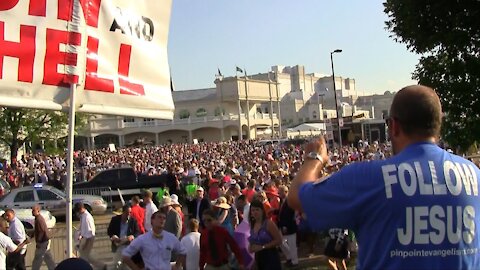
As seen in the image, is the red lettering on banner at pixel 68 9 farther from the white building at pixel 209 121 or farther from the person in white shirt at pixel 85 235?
the white building at pixel 209 121

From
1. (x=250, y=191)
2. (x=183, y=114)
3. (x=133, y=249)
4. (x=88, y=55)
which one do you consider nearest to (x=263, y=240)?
(x=133, y=249)

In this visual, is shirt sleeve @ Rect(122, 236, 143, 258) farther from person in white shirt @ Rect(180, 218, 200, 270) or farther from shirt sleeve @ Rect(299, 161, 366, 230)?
shirt sleeve @ Rect(299, 161, 366, 230)

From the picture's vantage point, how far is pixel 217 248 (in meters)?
7.96

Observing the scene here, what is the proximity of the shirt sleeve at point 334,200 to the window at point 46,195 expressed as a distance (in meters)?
19.2

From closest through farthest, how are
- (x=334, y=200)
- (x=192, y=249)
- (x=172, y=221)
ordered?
1. (x=334, y=200)
2. (x=192, y=249)
3. (x=172, y=221)

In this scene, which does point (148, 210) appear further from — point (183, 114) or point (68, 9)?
point (183, 114)

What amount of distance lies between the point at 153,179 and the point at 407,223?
2210 centimetres

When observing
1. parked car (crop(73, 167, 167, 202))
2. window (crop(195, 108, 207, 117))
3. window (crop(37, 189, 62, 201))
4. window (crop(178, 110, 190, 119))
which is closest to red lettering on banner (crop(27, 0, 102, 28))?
window (crop(37, 189, 62, 201))

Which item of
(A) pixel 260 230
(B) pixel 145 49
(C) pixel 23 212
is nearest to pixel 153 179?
(C) pixel 23 212

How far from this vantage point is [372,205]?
235cm

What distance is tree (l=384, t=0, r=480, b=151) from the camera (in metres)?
15.4

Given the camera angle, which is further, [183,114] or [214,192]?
[183,114]

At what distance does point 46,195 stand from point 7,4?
57.4 feet

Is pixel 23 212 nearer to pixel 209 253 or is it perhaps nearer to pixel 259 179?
pixel 259 179
